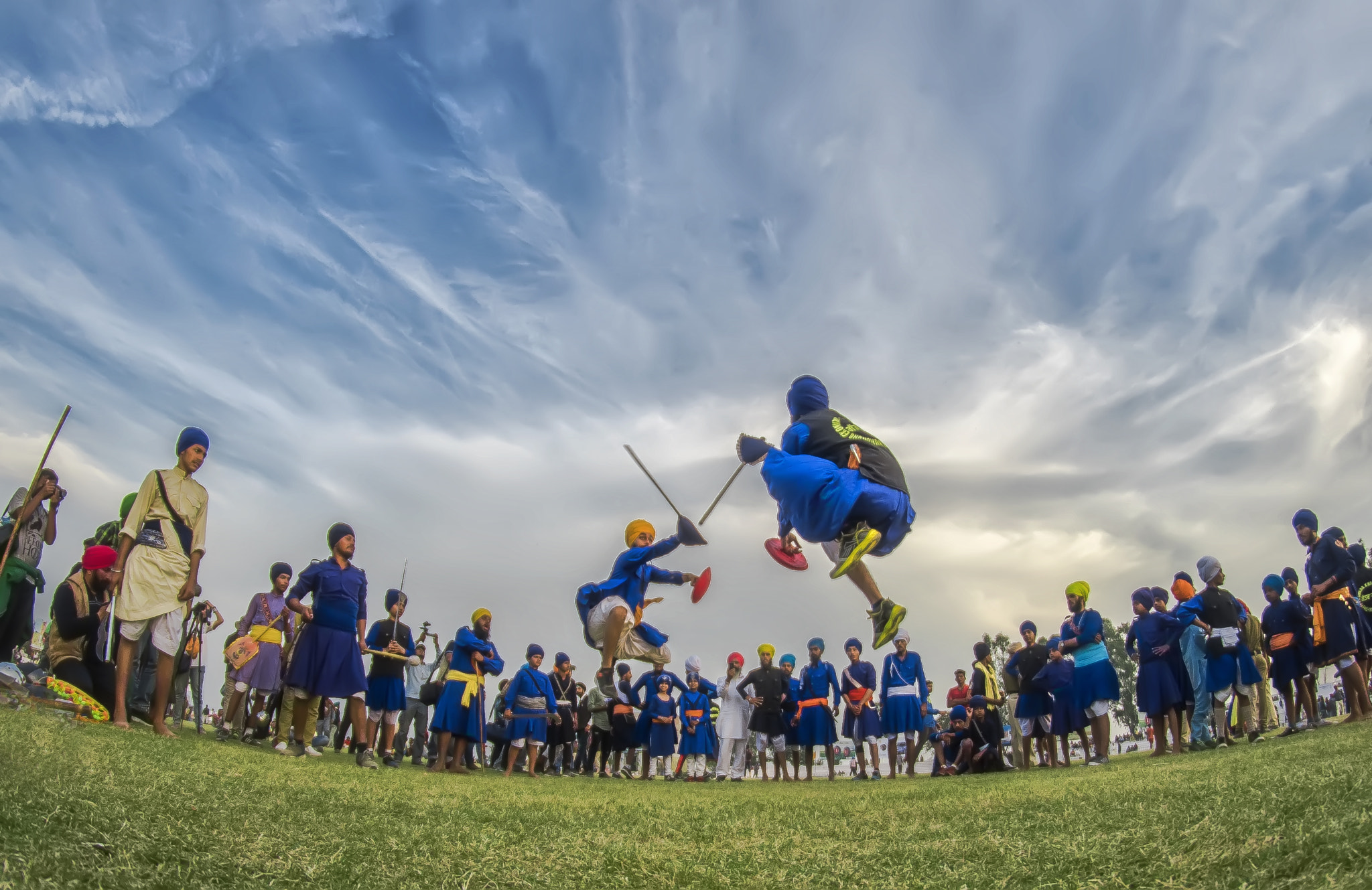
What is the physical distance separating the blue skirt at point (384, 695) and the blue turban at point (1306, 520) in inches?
420

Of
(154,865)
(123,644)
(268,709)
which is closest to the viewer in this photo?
(154,865)

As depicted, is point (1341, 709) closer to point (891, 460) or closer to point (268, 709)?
point (891, 460)

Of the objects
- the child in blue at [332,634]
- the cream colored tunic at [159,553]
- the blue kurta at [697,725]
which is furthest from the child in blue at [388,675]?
the blue kurta at [697,725]

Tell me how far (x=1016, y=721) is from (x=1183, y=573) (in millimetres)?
3114

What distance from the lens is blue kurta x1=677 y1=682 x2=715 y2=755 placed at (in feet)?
43.1

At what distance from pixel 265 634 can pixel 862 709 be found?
849 cm

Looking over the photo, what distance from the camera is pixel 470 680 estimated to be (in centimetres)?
959

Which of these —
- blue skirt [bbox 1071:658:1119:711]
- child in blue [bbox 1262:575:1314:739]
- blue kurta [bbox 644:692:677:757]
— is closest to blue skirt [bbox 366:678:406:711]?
blue kurta [bbox 644:692:677:757]

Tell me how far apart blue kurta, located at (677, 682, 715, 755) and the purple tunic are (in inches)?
249

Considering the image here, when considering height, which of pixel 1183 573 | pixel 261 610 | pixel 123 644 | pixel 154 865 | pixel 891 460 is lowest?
pixel 154 865

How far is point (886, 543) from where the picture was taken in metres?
5.33

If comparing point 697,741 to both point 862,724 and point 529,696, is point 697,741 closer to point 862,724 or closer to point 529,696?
point 862,724

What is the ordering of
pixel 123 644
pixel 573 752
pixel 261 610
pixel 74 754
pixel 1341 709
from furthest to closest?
pixel 1341 709, pixel 573 752, pixel 261 610, pixel 123 644, pixel 74 754

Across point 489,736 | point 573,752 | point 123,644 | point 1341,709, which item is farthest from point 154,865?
point 1341,709
